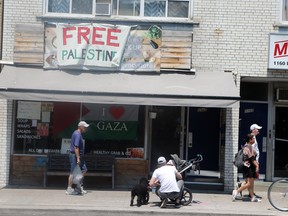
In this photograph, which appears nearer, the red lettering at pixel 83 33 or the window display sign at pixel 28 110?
the red lettering at pixel 83 33

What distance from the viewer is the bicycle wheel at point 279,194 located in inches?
411

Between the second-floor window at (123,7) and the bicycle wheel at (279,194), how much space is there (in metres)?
5.08

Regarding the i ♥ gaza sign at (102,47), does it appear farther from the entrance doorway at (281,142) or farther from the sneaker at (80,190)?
the entrance doorway at (281,142)

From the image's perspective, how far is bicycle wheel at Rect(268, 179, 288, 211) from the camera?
34.3 ft

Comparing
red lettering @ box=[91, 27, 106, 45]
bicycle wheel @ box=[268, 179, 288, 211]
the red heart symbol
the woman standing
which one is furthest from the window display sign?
bicycle wheel @ box=[268, 179, 288, 211]

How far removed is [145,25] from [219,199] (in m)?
4.66

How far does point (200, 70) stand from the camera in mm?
13078

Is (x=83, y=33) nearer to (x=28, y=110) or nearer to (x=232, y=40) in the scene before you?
(x=28, y=110)

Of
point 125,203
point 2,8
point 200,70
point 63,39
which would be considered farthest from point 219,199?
point 2,8

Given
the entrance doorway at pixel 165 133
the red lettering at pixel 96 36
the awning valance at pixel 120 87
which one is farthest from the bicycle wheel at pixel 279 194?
the red lettering at pixel 96 36

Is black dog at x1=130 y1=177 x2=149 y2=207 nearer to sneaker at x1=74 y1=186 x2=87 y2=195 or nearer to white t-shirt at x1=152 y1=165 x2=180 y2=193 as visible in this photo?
white t-shirt at x1=152 y1=165 x2=180 y2=193

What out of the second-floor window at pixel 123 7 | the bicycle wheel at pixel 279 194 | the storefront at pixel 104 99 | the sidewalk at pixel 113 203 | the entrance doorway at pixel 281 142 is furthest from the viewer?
the entrance doorway at pixel 281 142

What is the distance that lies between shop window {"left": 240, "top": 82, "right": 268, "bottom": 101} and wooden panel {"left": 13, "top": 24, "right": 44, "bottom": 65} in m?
5.54

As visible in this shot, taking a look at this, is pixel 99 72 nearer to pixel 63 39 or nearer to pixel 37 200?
pixel 63 39
